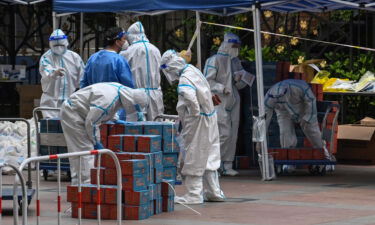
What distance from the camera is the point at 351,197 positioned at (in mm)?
13680

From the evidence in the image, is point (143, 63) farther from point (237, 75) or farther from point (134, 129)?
point (134, 129)

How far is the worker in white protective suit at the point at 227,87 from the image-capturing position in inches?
657

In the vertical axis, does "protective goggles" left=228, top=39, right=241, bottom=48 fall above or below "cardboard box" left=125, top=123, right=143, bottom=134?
above

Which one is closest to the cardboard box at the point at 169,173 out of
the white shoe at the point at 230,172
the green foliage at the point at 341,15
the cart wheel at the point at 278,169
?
the white shoe at the point at 230,172

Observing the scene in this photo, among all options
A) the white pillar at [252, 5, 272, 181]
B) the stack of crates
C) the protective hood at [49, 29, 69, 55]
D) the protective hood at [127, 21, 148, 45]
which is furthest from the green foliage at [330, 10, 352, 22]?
the stack of crates

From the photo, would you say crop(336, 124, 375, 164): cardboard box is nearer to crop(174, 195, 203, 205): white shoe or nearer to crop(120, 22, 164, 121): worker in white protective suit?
crop(120, 22, 164, 121): worker in white protective suit

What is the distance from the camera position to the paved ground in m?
11.4

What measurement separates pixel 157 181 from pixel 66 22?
14.1 metres

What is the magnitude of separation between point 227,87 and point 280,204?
165 inches

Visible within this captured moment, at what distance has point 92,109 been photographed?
39.9 feet

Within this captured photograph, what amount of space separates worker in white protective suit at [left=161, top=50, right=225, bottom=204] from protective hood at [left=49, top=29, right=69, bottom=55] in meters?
4.31

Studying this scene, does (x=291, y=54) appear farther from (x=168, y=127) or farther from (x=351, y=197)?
(x=168, y=127)

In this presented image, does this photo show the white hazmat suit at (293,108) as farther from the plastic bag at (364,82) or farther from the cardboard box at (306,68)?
the plastic bag at (364,82)

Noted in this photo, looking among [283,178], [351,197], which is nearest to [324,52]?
[283,178]
